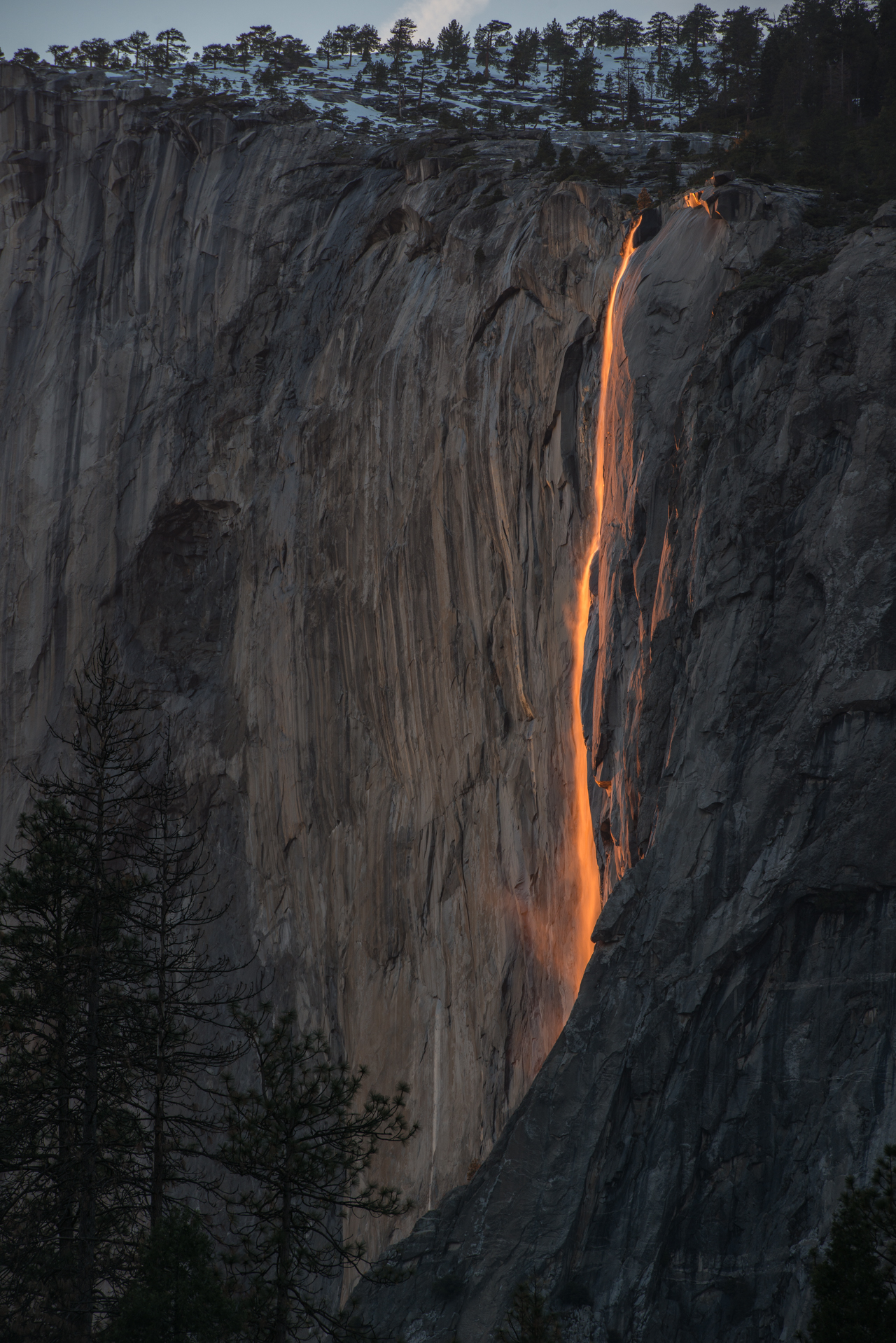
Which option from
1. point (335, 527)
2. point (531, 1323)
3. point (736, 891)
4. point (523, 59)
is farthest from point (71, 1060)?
point (523, 59)

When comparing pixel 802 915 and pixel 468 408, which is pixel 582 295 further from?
pixel 802 915

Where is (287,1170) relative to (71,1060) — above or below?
below

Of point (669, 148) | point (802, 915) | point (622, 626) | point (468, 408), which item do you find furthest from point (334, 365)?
point (802, 915)

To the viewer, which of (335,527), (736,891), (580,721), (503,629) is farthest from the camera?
(335,527)

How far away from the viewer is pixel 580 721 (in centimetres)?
2622

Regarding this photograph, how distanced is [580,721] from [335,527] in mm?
13372

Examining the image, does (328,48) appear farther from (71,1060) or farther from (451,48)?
(71,1060)

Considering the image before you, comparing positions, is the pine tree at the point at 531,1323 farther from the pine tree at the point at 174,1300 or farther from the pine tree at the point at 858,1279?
the pine tree at the point at 174,1300

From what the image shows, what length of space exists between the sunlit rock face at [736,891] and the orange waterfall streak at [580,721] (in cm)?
180

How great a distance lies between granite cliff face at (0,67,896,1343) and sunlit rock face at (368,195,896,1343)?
60mm

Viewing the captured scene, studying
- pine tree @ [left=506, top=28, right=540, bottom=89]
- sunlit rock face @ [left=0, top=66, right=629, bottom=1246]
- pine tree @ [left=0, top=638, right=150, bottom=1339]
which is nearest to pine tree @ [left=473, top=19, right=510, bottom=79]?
pine tree @ [left=506, top=28, right=540, bottom=89]

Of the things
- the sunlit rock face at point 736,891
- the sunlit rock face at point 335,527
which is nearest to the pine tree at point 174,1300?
the sunlit rock face at point 736,891

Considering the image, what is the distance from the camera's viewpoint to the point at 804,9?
52.0 metres

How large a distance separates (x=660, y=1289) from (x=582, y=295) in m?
21.5
